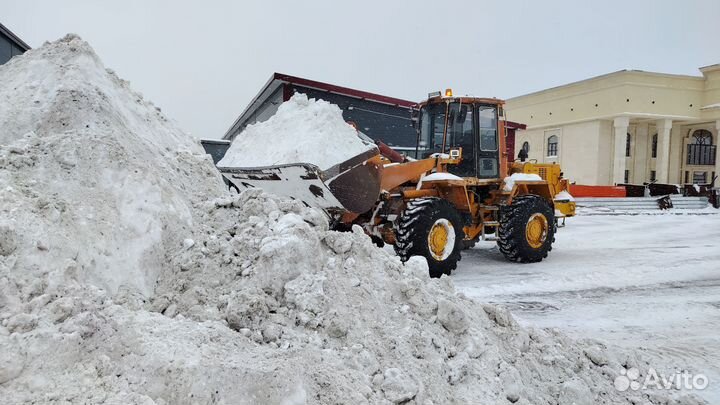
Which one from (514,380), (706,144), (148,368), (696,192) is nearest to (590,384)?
(514,380)

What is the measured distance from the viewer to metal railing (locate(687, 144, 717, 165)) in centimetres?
3103

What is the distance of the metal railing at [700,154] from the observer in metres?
31.0

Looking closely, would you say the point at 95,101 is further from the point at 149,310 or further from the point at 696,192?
the point at 696,192

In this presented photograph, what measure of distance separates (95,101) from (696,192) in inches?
970

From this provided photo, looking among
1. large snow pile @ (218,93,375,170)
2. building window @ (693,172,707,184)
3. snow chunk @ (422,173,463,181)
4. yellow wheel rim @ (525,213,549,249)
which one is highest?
large snow pile @ (218,93,375,170)

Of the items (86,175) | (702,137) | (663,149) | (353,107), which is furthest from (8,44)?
(702,137)

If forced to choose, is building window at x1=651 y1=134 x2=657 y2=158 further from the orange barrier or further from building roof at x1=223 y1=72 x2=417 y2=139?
building roof at x1=223 y1=72 x2=417 y2=139

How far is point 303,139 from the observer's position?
655 centimetres

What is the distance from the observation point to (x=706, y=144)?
3105 cm

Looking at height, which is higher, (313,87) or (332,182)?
(313,87)

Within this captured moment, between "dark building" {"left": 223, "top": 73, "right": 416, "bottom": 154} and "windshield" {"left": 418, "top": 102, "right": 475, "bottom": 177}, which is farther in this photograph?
"dark building" {"left": 223, "top": 73, "right": 416, "bottom": 154}

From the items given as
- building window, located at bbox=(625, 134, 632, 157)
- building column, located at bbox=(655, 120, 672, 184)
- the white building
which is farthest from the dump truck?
building window, located at bbox=(625, 134, 632, 157)

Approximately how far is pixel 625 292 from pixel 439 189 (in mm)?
2875

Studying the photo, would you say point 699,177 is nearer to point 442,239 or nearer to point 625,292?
point 625,292
